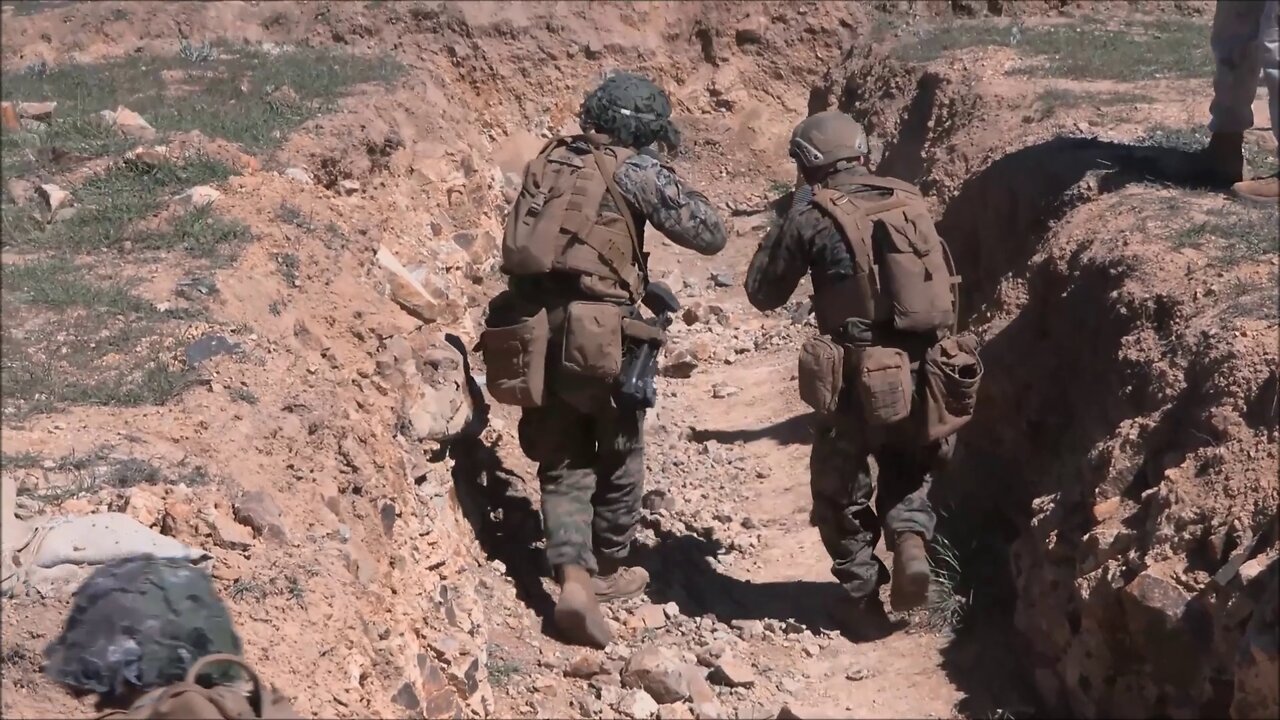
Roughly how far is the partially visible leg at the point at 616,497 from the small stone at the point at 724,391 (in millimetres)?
2361

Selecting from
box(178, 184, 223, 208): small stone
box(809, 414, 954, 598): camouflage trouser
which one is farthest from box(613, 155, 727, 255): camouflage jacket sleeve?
box(178, 184, 223, 208): small stone

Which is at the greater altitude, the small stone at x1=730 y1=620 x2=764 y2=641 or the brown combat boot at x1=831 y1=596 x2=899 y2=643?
the brown combat boot at x1=831 y1=596 x2=899 y2=643

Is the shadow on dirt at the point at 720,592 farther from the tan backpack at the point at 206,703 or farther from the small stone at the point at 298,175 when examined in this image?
the tan backpack at the point at 206,703

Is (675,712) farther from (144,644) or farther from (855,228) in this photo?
(144,644)

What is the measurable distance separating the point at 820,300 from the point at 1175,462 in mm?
1387

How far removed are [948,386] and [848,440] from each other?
46 centimetres

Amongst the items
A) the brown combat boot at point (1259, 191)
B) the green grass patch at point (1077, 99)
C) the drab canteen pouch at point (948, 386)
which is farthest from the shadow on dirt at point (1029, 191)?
the drab canteen pouch at point (948, 386)

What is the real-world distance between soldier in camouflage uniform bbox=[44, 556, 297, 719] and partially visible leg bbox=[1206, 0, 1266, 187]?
4562 millimetres

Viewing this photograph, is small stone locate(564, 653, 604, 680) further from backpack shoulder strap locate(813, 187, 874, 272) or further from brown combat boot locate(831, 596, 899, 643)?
backpack shoulder strap locate(813, 187, 874, 272)

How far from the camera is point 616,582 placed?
216 inches

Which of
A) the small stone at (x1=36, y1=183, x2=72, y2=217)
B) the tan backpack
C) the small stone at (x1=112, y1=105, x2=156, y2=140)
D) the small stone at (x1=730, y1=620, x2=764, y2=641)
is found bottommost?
the small stone at (x1=730, y1=620, x2=764, y2=641)

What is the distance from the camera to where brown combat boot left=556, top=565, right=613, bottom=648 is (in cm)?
498

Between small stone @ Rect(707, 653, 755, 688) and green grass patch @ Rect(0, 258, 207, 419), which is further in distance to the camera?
small stone @ Rect(707, 653, 755, 688)

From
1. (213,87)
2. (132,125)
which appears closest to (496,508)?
(132,125)
